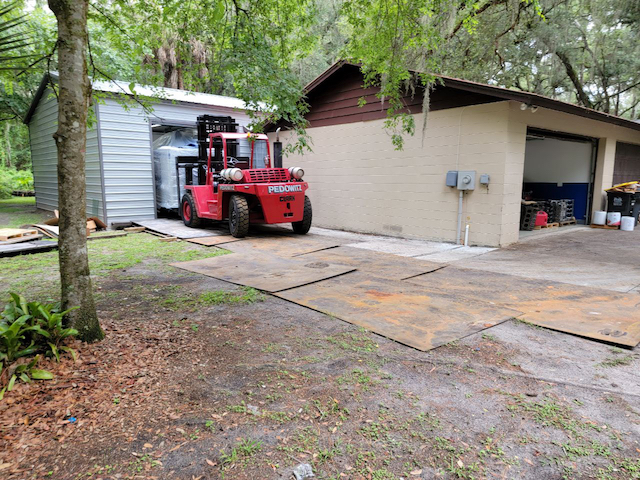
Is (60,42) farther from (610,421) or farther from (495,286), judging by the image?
(495,286)

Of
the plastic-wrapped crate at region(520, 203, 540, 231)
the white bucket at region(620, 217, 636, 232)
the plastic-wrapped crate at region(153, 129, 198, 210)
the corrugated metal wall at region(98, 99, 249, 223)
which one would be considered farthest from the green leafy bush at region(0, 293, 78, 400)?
the white bucket at region(620, 217, 636, 232)

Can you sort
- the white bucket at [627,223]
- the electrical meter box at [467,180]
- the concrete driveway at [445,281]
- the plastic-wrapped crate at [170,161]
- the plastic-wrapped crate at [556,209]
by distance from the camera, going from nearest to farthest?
the concrete driveway at [445,281] < the electrical meter box at [467,180] < the white bucket at [627,223] < the plastic-wrapped crate at [556,209] < the plastic-wrapped crate at [170,161]

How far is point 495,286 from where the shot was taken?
17.0ft

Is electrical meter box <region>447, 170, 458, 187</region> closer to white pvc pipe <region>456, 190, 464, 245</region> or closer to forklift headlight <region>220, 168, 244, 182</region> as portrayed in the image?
white pvc pipe <region>456, 190, 464, 245</region>

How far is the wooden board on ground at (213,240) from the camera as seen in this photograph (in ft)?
26.7

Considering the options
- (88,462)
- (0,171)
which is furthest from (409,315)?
(0,171)

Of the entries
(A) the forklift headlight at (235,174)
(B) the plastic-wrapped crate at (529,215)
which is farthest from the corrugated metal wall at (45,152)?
(B) the plastic-wrapped crate at (529,215)

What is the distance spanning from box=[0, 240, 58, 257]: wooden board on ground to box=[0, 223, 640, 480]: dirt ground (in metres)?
4.50

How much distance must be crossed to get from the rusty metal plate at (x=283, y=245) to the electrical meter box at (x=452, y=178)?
255 cm

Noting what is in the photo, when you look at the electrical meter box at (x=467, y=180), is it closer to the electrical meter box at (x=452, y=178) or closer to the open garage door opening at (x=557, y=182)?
the electrical meter box at (x=452, y=178)

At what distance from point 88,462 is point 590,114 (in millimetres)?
9476

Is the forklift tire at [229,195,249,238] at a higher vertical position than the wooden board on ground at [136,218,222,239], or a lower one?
higher

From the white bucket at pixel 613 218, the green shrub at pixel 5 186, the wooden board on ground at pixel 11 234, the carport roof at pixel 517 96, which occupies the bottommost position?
the wooden board on ground at pixel 11 234

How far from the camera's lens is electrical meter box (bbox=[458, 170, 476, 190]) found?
7.85 m
